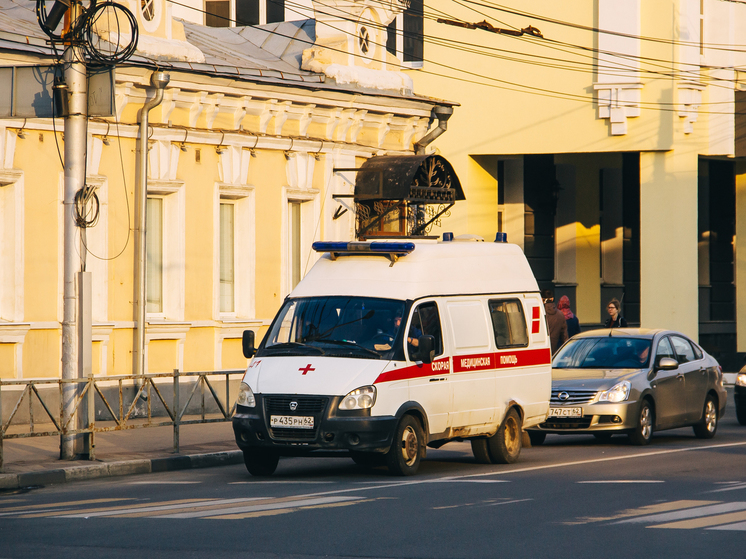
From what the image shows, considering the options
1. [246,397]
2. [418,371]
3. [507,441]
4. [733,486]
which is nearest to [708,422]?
[507,441]

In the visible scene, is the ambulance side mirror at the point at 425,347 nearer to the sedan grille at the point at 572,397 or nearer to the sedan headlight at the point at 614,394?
the sedan grille at the point at 572,397

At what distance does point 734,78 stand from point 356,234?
35.1 feet

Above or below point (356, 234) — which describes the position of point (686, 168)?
above

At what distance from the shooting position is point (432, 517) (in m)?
9.38

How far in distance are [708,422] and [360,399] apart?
7.57 meters

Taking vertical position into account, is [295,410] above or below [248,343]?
below

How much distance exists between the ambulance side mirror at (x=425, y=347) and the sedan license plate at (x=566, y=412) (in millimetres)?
3682

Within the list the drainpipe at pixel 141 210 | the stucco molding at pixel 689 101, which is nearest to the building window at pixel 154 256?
the drainpipe at pixel 141 210

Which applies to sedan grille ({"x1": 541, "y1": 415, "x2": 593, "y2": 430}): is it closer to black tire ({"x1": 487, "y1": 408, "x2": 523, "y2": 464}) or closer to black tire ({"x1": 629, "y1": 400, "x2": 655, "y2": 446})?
black tire ({"x1": 629, "y1": 400, "x2": 655, "y2": 446})

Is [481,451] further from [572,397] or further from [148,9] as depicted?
[148,9]

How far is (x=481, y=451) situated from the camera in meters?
13.9

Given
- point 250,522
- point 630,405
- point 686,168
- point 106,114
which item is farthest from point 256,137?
point 250,522

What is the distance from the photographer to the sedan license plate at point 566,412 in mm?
15531

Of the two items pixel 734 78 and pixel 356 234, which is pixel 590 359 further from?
pixel 734 78
